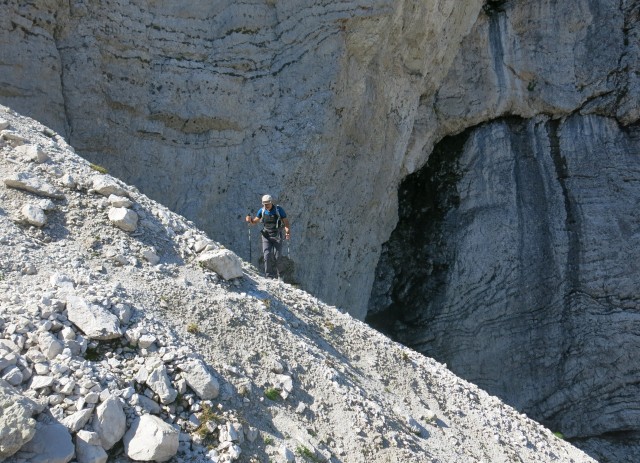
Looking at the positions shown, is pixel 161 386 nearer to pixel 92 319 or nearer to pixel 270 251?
pixel 92 319

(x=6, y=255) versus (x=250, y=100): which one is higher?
(x=250, y=100)

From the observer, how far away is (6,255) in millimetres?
6305

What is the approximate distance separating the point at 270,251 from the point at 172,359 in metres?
4.91

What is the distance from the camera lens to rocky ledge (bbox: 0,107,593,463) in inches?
184

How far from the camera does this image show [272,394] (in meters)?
6.27

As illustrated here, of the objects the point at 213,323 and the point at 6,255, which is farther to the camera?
the point at 213,323

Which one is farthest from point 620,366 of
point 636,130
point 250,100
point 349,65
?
point 250,100

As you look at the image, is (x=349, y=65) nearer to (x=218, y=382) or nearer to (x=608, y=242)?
(x=608, y=242)

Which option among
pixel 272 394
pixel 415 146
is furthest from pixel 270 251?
pixel 415 146

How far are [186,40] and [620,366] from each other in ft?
52.2

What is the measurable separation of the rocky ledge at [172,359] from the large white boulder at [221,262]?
2 cm

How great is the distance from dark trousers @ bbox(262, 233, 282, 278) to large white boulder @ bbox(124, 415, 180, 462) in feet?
18.8

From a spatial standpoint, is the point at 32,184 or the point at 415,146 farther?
the point at 415,146

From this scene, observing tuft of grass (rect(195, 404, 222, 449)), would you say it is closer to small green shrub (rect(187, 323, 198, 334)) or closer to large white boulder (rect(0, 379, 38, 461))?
small green shrub (rect(187, 323, 198, 334))
